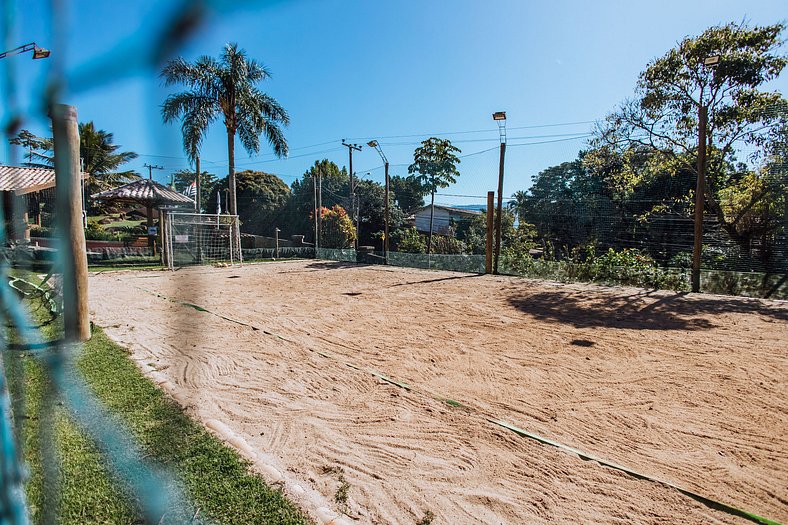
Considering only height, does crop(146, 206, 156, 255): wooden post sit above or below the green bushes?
above

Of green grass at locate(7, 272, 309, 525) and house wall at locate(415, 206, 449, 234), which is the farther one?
house wall at locate(415, 206, 449, 234)

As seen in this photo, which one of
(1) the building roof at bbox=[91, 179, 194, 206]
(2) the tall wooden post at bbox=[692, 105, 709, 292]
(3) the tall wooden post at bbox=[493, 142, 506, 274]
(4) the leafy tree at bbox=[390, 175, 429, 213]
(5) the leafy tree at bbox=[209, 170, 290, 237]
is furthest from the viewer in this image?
(5) the leafy tree at bbox=[209, 170, 290, 237]

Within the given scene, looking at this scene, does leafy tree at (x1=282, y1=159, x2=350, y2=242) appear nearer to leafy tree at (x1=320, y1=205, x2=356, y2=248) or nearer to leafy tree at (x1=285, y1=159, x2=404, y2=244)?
leafy tree at (x1=285, y1=159, x2=404, y2=244)

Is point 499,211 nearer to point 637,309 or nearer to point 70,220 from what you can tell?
point 637,309

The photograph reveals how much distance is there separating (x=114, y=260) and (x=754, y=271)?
52.2 feet

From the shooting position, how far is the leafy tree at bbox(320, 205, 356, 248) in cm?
1656

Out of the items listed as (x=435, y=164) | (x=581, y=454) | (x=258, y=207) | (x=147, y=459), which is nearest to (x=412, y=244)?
(x=435, y=164)

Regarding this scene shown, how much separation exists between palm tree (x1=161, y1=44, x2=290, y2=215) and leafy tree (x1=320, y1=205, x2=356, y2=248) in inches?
141

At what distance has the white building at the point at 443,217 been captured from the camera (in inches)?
536

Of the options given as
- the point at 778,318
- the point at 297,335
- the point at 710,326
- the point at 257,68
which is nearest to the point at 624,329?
the point at 710,326

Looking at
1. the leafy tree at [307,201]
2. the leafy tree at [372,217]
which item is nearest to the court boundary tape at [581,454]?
the leafy tree at [372,217]

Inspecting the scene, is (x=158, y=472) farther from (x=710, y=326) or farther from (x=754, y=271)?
(x=754, y=271)

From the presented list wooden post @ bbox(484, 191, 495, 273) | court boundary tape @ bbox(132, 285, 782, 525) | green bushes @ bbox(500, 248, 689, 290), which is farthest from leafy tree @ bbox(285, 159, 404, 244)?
court boundary tape @ bbox(132, 285, 782, 525)

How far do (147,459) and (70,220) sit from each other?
86.1 inches
